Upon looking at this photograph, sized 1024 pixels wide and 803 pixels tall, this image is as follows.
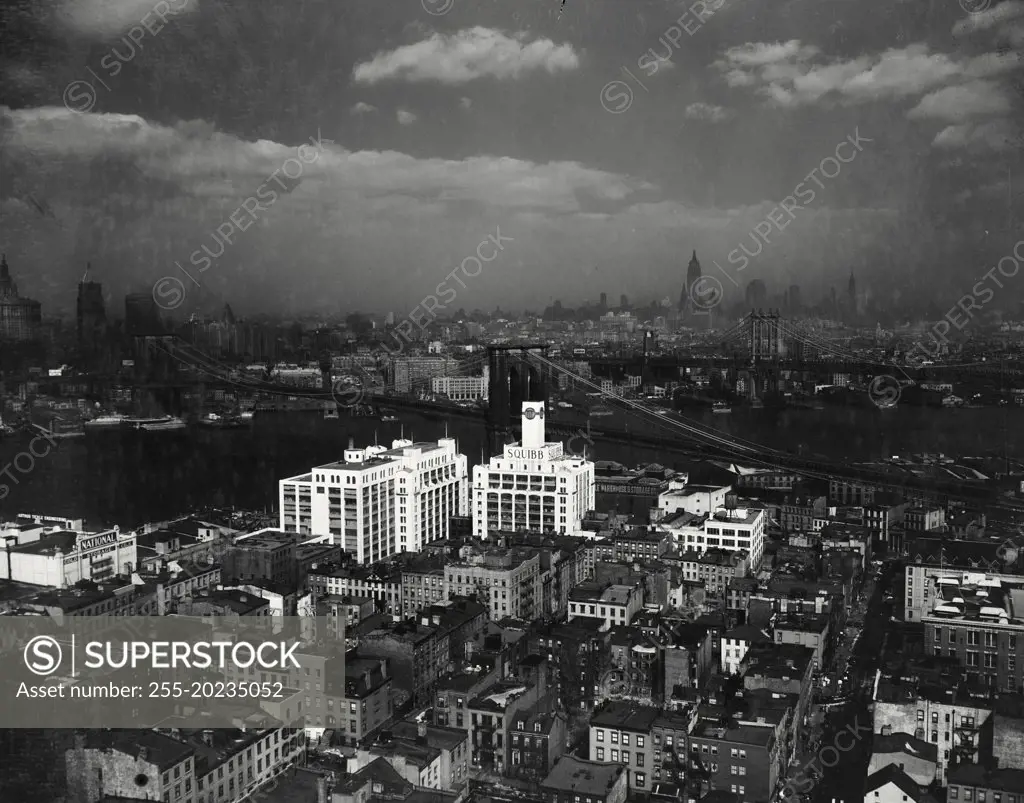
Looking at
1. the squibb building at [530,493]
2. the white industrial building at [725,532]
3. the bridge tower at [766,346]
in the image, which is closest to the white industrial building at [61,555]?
the squibb building at [530,493]

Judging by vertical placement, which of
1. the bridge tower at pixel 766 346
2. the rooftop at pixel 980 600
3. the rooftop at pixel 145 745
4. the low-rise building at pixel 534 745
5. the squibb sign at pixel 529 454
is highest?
the bridge tower at pixel 766 346

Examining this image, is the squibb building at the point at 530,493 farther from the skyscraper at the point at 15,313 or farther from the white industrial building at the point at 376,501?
the skyscraper at the point at 15,313

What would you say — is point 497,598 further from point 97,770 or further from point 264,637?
point 97,770

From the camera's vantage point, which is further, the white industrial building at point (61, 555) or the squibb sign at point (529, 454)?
the squibb sign at point (529, 454)

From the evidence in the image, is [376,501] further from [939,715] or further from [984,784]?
[984,784]

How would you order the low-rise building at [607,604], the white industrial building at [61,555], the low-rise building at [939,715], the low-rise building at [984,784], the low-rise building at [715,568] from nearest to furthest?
the low-rise building at [984,784] → the low-rise building at [939,715] → the low-rise building at [607,604] → the white industrial building at [61,555] → the low-rise building at [715,568]

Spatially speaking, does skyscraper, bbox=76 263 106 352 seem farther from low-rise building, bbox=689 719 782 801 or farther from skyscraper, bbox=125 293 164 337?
low-rise building, bbox=689 719 782 801

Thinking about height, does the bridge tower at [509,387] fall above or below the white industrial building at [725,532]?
above
